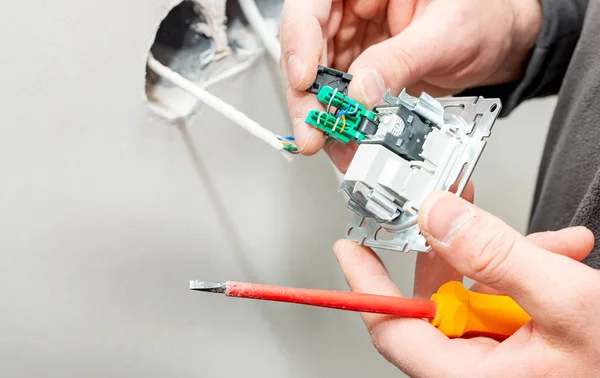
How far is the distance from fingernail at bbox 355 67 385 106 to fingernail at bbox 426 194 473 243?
140mm

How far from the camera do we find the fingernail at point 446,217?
1.06 feet

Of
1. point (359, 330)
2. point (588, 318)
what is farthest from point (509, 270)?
point (359, 330)

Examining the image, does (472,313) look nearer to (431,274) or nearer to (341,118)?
(431,274)

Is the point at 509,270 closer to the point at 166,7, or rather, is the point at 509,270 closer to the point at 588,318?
the point at 588,318

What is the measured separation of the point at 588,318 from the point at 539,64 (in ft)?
1.41

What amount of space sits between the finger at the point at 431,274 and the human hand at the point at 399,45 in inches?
5.5

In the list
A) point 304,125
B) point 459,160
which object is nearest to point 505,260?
point 459,160

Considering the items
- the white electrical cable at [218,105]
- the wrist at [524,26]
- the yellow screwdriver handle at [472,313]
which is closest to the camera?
the yellow screwdriver handle at [472,313]

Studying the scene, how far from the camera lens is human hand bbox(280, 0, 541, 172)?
467 millimetres

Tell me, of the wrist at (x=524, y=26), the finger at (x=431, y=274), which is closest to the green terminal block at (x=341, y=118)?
the finger at (x=431, y=274)

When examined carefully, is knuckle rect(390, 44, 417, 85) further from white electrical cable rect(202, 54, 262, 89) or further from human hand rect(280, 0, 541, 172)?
white electrical cable rect(202, 54, 262, 89)

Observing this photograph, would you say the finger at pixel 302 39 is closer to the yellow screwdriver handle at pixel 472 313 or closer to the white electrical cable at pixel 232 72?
the white electrical cable at pixel 232 72

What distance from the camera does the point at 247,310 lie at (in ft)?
2.09

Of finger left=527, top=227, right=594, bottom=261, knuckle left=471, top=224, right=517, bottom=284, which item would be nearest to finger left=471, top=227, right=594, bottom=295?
finger left=527, top=227, right=594, bottom=261
